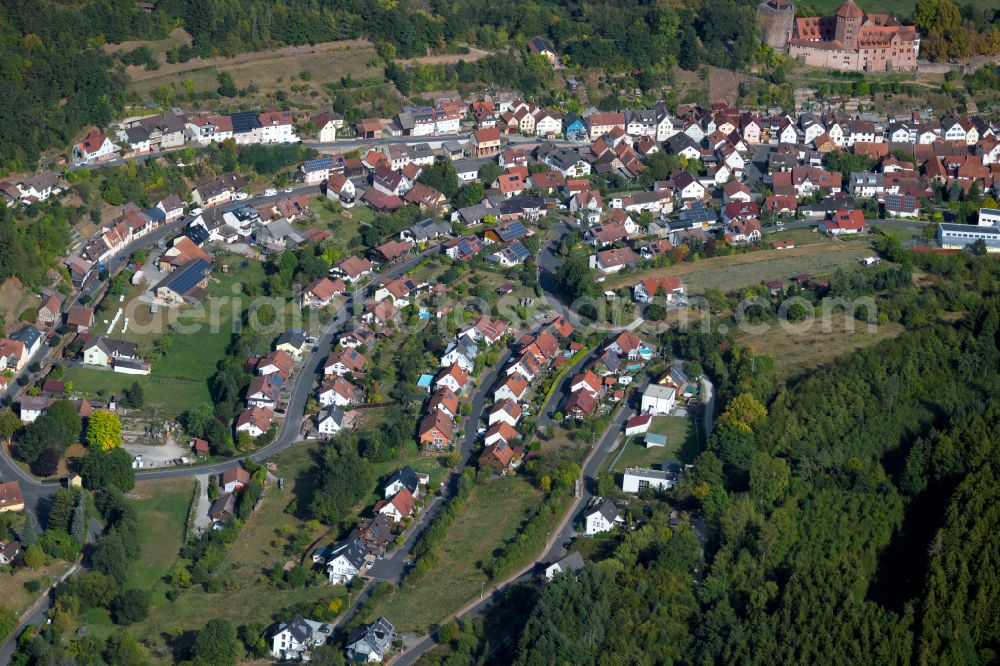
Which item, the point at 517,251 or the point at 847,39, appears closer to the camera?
the point at 517,251

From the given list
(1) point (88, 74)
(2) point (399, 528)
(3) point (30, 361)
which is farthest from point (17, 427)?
(1) point (88, 74)

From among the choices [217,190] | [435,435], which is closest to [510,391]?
[435,435]

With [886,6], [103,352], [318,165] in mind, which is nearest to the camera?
[103,352]

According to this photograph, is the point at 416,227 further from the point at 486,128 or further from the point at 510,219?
the point at 486,128

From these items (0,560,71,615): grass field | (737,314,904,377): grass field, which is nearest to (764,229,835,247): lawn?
(737,314,904,377): grass field

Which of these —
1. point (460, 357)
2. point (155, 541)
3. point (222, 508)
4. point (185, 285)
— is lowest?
point (155, 541)

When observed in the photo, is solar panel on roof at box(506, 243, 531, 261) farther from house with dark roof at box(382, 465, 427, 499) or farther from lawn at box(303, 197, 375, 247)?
house with dark roof at box(382, 465, 427, 499)

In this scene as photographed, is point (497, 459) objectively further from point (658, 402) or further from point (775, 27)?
point (775, 27)
